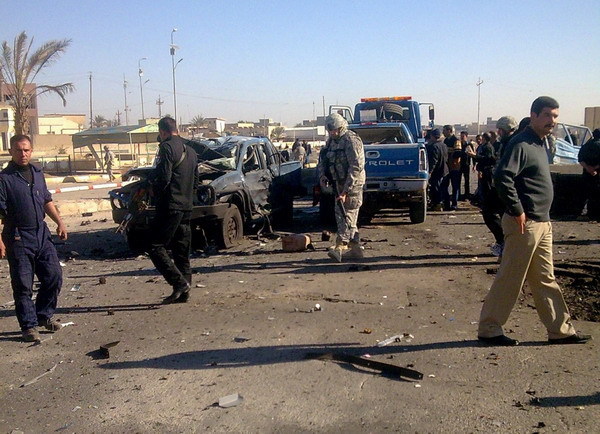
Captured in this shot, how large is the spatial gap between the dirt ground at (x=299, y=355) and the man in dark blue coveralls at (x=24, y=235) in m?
0.40

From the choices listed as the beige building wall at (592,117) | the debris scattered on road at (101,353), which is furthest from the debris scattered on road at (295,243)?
the beige building wall at (592,117)

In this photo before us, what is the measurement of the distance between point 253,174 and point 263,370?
23.4 ft

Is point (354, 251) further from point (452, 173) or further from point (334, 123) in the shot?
point (452, 173)

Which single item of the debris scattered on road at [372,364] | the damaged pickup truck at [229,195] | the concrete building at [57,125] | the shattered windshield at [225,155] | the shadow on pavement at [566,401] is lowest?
the shadow on pavement at [566,401]

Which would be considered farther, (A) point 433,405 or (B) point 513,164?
(B) point 513,164

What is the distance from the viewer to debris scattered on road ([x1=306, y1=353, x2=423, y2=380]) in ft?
15.6

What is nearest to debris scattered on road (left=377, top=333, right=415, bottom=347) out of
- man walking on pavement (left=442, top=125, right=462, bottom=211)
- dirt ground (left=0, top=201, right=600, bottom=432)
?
dirt ground (left=0, top=201, right=600, bottom=432)

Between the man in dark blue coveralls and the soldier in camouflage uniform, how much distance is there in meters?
4.12

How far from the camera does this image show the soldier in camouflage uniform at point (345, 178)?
356 inches

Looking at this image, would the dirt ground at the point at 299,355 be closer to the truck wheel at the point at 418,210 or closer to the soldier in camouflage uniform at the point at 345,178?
the soldier in camouflage uniform at the point at 345,178

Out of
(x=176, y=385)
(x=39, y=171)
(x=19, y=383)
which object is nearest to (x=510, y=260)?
(x=176, y=385)

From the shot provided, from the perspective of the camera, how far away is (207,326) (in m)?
6.31

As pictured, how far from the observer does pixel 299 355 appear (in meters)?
5.37

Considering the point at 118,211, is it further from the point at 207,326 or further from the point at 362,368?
the point at 362,368
